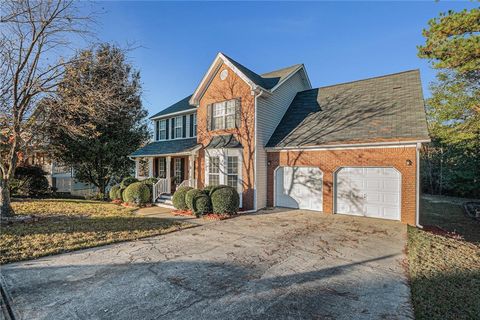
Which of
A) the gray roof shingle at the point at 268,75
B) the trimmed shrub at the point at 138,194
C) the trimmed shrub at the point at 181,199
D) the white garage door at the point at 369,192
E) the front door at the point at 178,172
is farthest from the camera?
the front door at the point at 178,172

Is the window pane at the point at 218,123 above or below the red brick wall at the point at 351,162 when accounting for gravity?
above

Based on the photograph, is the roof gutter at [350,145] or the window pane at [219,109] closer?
the roof gutter at [350,145]

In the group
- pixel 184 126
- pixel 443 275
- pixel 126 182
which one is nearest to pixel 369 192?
pixel 443 275

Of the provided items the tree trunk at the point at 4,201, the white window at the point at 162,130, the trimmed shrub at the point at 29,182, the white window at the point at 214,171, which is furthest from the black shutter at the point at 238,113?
the trimmed shrub at the point at 29,182

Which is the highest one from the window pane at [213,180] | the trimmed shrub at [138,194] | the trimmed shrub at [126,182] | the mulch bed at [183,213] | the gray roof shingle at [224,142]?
the gray roof shingle at [224,142]

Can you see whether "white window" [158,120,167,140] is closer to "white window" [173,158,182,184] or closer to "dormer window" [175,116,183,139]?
"dormer window" [175,116,183,139]

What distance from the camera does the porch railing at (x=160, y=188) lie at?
14.6 m

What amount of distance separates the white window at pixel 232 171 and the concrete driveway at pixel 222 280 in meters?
5.32

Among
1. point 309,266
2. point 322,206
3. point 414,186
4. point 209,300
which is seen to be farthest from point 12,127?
point 414,186

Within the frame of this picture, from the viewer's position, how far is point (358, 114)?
38.7 feet

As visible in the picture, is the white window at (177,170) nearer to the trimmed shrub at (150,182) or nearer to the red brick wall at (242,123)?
the trimmed shrub at (150,182)

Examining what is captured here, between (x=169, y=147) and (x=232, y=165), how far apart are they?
19.6 ft

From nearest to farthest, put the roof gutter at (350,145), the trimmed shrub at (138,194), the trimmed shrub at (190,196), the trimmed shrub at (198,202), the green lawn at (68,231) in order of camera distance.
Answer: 1. the green lawn at (68,231)
2. the roof gutter at (350,145)
3. the trimmed shrub at (198,202)
4. the trimmed shrub at (190,196)
5. the trimmed shrub at (138,194)

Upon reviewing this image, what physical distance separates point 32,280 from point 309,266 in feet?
18.7
